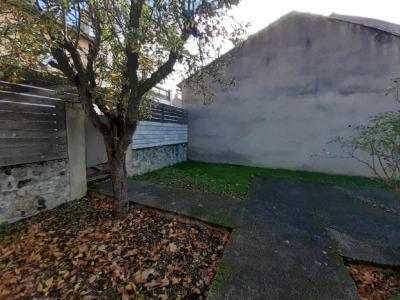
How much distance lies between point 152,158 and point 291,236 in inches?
187

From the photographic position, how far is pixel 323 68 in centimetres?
705

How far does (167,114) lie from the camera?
7.11 m

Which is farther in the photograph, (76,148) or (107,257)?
(76,148)

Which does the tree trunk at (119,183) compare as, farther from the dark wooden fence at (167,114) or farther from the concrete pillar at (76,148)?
the dark wooden fence at (167,114)

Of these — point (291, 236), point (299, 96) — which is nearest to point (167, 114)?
point (299, 96)

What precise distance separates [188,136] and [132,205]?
5616mm

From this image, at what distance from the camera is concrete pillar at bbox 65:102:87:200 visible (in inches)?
144

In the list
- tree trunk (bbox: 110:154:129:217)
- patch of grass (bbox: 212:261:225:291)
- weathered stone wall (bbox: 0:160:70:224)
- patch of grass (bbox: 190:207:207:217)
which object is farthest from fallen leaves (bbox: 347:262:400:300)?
weathered stone wall (bbox: 0:160:70:224)

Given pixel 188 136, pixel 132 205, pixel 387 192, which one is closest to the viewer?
pixel 132 205

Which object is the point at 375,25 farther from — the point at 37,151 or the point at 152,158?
the point at 37,151

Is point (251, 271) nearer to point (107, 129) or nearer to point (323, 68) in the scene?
point (107, 129)

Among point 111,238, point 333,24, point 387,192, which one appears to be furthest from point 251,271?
point 333,24

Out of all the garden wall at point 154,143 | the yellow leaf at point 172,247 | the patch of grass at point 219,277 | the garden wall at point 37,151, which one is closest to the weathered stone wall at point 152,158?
the garden wall at point 154,143

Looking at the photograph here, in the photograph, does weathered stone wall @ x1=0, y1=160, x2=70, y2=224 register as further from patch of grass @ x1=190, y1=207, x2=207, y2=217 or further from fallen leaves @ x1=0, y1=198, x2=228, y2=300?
patch of grass @ x1=190, y1=207, x2=207, y2=217
